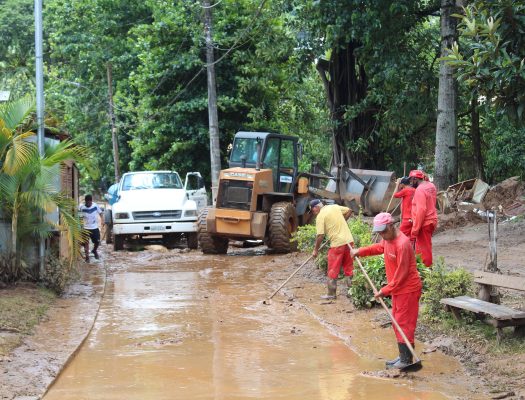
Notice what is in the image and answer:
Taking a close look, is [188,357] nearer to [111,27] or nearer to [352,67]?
[352,67]

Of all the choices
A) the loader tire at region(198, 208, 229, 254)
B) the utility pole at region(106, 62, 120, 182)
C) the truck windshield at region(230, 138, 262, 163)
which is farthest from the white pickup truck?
the utility pole at region(106, 62, 120, 182)

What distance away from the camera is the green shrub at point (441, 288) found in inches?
395

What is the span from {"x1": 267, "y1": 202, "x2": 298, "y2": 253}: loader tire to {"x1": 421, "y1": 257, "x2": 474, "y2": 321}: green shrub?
920cm

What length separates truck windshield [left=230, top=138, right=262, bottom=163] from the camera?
67.0 ft

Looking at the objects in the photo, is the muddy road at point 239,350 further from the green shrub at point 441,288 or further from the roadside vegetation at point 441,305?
the green shrub at point 441,288

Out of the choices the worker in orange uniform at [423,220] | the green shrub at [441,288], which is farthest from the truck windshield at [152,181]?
the green shrub at [441,288]

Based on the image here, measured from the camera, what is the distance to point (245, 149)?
20.6m

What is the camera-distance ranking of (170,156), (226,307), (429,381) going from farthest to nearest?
(170,156) → (226,307) → (429,381)

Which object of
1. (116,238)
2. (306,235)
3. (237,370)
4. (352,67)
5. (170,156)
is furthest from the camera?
(170,156)

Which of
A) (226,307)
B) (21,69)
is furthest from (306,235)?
(21,69)

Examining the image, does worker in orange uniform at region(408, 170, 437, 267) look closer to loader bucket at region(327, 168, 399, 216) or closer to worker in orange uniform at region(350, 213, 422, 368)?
worker in orange uniform at region(350, 213, 422, 368)

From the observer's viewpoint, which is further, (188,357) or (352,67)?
(352,67)

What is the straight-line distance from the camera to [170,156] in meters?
29.4

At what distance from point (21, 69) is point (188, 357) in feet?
114
